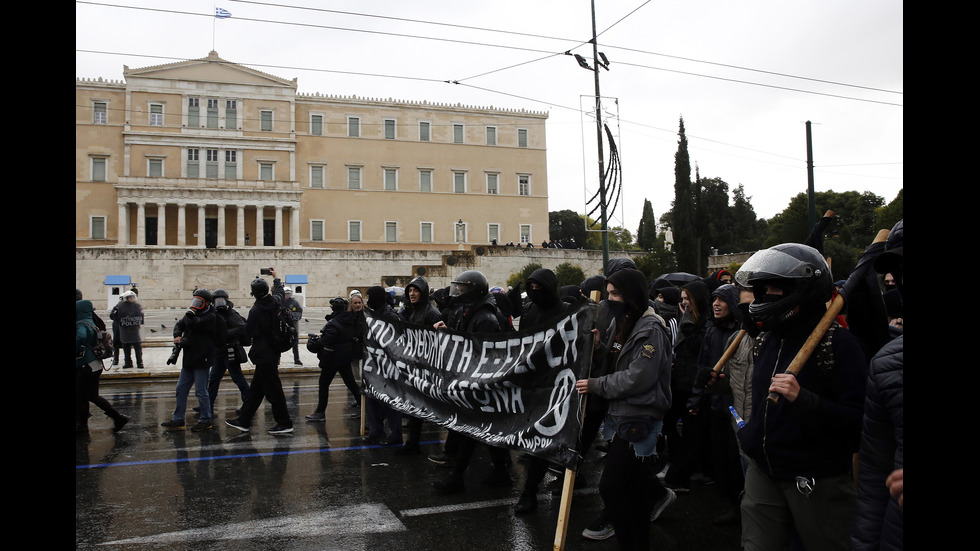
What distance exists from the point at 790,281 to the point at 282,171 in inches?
2377

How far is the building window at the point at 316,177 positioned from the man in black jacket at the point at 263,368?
2125 inches

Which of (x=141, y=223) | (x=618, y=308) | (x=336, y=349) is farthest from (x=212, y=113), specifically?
(x=618, y=308)

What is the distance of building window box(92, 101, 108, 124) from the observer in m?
55.8

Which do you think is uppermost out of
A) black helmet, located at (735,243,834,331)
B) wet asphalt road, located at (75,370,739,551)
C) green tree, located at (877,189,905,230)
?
green tree, located at (877,189,905,230)

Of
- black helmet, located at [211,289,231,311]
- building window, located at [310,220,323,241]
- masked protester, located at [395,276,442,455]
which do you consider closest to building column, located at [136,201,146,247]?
building window, located at [310,220,323,241]

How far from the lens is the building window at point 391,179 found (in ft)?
206

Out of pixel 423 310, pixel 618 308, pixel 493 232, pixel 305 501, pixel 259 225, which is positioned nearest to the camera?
pixel 618 308

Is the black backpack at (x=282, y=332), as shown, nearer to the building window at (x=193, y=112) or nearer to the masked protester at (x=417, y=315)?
the masked protester at (x=417, y=315)

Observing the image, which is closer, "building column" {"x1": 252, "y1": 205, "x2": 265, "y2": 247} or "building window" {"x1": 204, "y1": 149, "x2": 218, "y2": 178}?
"building column" {"x1": 252, "y1": 205, "x2": 265, "y2": 247}

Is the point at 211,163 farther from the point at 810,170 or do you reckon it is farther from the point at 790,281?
the point at 790,281

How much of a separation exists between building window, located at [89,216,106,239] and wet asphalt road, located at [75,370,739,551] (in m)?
54.1

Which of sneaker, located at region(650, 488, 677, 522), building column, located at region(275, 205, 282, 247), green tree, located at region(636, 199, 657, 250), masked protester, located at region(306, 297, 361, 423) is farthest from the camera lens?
green tree, located at region(636, 199, 657, 250)

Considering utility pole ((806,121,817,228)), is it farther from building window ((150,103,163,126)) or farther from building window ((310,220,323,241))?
building window ((150,103,163,126))

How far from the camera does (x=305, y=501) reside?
18.3 ft
